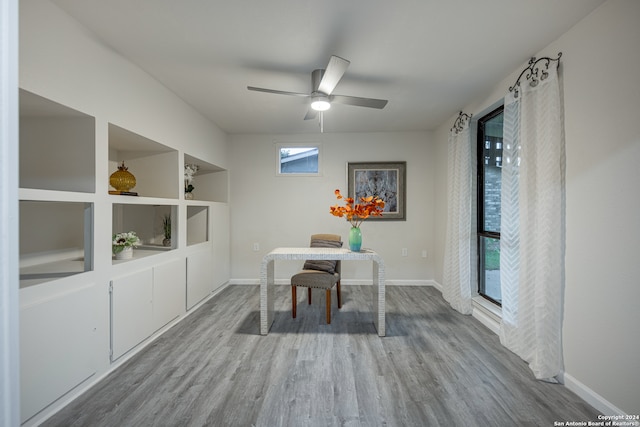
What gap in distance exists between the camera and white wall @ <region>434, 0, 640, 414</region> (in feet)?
5.00

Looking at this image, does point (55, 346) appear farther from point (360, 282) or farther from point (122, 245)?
point (360, 282)

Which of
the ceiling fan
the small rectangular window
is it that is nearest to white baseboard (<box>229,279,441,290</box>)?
the small rectangular window

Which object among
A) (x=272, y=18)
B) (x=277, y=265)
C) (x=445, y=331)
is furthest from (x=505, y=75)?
(x=277, y=265)

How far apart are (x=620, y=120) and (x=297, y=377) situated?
263 cm

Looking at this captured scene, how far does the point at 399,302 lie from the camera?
11.8 ft

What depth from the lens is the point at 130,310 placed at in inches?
87.7

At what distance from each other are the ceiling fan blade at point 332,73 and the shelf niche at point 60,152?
1.71 m

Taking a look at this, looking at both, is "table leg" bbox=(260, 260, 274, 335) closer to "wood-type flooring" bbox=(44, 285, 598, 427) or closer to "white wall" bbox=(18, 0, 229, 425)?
"wood-type flooring" bbox=(44, 285, 598, 427)

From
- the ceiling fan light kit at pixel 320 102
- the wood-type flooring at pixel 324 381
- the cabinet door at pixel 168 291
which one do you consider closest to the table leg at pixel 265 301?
the wood-type flooring at pixel 324 381

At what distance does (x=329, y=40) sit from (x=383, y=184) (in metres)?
2.72

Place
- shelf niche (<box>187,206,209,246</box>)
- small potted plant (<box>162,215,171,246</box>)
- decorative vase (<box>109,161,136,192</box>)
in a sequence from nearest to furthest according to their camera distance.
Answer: decorative vase (<box>109,161,136,192</box>), small potted plant (<box>162,215,171,246</box>), shelf niche (<box>187,206,209,246</box>)

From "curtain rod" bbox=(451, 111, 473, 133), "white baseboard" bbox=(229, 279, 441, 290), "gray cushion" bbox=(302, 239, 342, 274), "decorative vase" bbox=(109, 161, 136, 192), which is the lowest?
"white baseboard" bbox=(229, 279, 441, 290)

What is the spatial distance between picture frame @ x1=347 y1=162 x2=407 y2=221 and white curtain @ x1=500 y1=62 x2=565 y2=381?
6.29ft

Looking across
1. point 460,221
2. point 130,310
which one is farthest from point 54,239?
point 460,221
